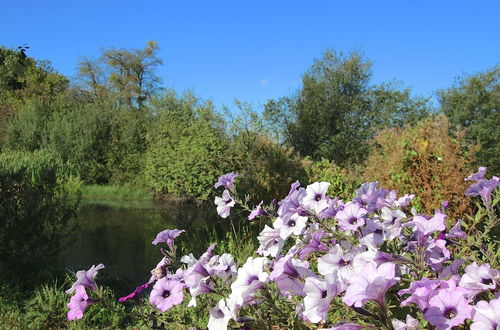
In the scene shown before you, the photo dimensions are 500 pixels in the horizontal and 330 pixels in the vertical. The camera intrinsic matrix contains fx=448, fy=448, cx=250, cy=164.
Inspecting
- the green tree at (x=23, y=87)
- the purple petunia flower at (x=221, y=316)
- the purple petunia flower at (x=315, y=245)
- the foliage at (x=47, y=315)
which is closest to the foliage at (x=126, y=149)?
the green tree at (x=23, y=87)

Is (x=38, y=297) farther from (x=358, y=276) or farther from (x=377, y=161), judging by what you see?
(x=377, y=161)

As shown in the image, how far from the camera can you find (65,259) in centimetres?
571

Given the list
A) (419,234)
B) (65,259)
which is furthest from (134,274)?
(419,234)

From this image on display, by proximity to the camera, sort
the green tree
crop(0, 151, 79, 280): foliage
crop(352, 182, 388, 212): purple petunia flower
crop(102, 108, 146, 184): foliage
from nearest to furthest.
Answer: crop(352, 182, 388, 212): purple petunia flower
crop(0, 151, 79, 280): foliage
crop(102, 108, 146, 184): foliage
the green tree

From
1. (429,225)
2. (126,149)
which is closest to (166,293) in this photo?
(429,225)

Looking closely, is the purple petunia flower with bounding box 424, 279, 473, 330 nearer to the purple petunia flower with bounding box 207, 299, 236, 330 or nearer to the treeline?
the purple petunia flower with bounding box 207, 299, 236, 330

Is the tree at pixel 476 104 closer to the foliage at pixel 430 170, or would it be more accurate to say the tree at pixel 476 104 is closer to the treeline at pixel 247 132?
the treeline at pixel 247 132

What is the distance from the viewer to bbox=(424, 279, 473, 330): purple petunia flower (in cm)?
111

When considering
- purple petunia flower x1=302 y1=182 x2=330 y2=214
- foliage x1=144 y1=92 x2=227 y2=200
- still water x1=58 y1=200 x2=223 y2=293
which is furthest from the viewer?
foliage x1=144 y1=92 x2=227 y2=200

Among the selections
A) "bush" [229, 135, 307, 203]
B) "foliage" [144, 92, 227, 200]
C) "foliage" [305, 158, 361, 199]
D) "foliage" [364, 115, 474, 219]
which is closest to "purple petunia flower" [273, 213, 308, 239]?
"foliage" [364, 115, 474, 219]

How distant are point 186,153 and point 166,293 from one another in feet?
36.1

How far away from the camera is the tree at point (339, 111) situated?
17141 millimetres

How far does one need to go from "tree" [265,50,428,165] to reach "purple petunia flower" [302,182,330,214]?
1518cm

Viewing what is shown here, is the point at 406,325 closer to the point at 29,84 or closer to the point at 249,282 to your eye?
the point at 249,282
